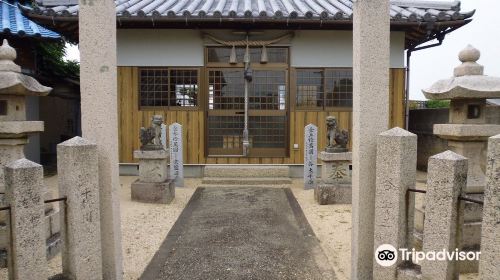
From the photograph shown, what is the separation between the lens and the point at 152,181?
7.70m

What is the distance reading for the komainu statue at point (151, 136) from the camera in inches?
306

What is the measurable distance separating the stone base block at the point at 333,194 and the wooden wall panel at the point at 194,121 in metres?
2.90

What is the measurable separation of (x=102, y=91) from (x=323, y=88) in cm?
Answer: 792

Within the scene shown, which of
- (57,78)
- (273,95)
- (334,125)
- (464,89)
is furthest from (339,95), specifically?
(57,78)

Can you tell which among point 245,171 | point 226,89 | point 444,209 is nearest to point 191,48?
point 226,89

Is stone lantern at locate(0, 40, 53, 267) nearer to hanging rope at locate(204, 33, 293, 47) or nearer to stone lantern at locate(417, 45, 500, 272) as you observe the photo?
stone lantern at locate(417, 45, 500, 272)

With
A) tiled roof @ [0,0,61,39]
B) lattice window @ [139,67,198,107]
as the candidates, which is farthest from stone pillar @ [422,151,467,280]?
tiled roof @ [0,0,61,39]

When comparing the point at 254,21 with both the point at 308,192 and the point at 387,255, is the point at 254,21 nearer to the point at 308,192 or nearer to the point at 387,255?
the point at 308,192

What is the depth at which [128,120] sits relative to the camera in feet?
33.6

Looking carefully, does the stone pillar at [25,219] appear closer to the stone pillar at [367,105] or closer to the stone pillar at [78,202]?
the stone pillar at [78,202]

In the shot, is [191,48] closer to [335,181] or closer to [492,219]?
[335,181]

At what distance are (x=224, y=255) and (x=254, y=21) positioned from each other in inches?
265

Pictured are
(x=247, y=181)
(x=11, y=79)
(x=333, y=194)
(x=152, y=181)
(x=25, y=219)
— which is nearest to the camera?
(x=25, y=219)

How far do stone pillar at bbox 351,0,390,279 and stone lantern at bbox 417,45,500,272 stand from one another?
151cm
